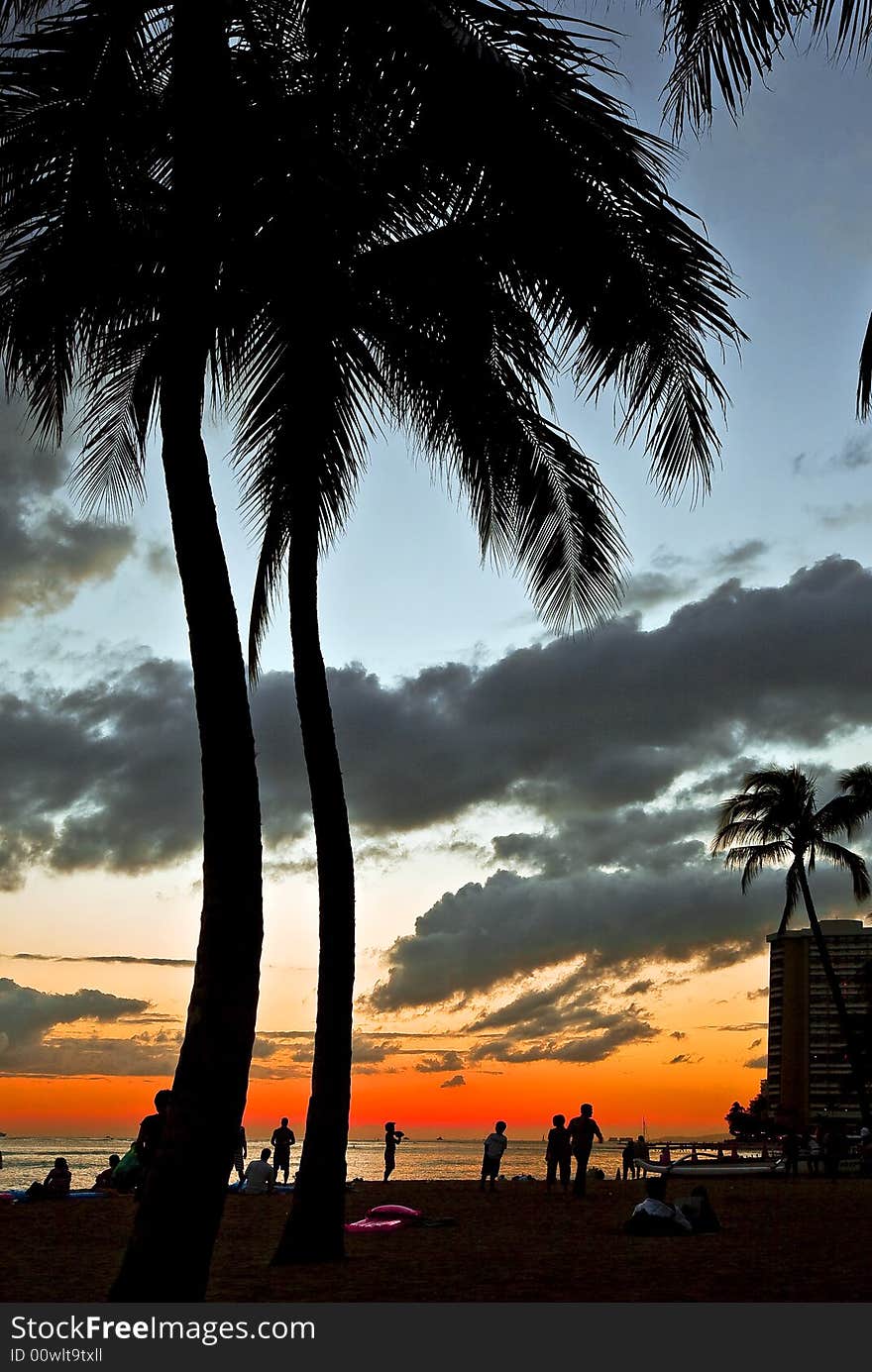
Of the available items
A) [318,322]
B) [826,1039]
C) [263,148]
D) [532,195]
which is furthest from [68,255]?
[826,1039]

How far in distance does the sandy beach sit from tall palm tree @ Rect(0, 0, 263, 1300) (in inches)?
83.7

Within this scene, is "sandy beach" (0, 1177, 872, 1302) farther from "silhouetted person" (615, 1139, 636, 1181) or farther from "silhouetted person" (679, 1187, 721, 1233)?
"silhouetted person" (615, 1139, 636, 1181)

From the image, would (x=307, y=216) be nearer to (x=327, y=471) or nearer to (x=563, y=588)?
(x=327, y=471)

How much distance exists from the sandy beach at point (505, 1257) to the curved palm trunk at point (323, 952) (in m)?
0.46

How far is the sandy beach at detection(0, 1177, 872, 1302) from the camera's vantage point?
8.95 m

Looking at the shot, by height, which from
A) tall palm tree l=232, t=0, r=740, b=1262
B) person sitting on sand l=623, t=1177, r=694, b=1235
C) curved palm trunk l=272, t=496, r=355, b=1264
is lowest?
person sitting on sand l=623, t=1177, r=694, b=1235

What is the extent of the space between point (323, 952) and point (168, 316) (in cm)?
582

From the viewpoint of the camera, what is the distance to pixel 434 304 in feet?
37.0

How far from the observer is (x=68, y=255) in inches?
360

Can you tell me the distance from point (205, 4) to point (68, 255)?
6.55ft

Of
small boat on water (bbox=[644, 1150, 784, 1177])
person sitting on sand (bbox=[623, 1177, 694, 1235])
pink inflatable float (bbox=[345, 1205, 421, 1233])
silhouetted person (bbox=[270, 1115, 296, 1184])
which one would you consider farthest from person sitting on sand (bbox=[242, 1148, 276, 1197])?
small boat on water (bbox=[644, 1150, 784, 1177])

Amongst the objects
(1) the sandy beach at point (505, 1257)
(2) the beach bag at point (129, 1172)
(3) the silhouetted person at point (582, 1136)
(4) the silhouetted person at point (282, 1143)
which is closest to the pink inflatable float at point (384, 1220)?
(1) the sandy beach at point (505, 1257)

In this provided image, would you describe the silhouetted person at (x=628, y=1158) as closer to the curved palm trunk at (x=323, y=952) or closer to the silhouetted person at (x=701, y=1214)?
the silhouetted person at (x=701, y=1214)
